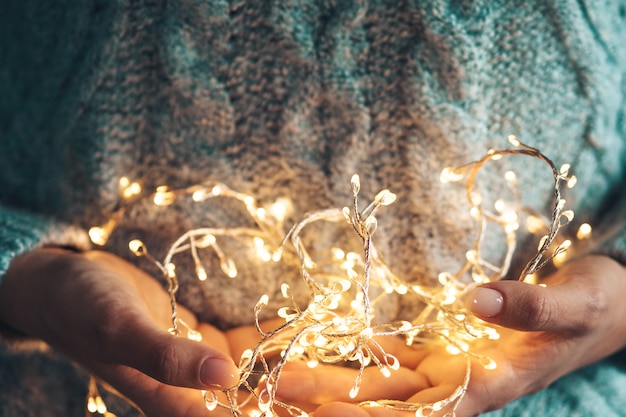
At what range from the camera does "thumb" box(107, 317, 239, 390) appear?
46cm

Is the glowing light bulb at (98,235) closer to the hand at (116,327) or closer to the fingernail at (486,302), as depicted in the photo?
the hand at (116,327)

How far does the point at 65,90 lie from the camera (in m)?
0.68

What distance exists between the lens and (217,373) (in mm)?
458

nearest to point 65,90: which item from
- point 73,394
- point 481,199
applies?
point 73,394

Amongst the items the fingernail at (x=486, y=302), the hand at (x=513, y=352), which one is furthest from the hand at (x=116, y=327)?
the fingernail at (x=486, y=302)

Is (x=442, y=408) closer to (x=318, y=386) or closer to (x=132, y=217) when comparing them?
(x=318, y=386)

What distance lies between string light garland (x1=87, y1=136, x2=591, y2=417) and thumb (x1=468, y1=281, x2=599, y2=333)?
30 mm

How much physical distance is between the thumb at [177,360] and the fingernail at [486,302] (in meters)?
0.21

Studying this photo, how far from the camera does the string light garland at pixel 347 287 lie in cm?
49

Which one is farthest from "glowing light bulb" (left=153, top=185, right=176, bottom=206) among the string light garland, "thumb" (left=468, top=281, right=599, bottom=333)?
"thumb" (left=468, top=281, right=599, bottom=333)

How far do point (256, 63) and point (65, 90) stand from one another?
0.25 m

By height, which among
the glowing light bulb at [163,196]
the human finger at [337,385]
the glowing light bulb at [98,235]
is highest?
the glowing light bulb at [163,196]

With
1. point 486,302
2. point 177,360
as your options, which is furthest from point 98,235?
point 486,302

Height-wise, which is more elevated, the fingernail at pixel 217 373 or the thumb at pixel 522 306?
the thumb at pixel 522 306
